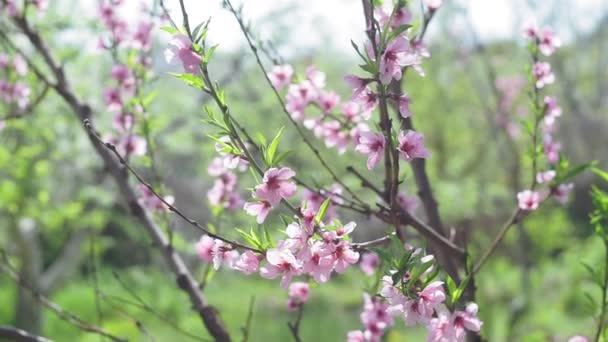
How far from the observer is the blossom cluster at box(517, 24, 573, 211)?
153cm

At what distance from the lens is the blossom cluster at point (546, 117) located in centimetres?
153

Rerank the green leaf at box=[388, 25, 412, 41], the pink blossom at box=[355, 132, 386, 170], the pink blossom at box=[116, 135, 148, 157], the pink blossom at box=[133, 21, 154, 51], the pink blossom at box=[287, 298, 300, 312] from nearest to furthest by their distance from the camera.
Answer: the green leaf at box=[388, 25, 412, 41]
the pink blossom at box=[355, 132, 386, 170]
the pink blossom at box=[287, 298, 300, 312]
the pink blossom at box=[116, 135, 148, 157]
the pink blossom at box=[133, 21, 154, 51]

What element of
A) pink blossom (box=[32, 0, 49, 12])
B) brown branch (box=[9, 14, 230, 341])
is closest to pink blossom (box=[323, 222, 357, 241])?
brown branch (box=[9, 14, 230, 341])

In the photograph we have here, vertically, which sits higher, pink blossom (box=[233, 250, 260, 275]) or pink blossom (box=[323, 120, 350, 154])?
pink blossom (box=[323, 120, 350, 154])

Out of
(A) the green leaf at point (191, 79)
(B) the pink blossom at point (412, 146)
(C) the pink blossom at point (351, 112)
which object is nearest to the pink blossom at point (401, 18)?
(C) the pink blossom at point (351, 112)

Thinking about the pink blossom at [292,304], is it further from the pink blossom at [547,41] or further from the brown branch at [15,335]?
the pink blossom at [547,41]

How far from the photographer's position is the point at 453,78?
1163cm

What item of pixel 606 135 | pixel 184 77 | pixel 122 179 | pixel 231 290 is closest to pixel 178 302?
pixel 231 290

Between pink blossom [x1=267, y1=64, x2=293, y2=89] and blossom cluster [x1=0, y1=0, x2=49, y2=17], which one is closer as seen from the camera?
pink blossom [x1=267, y1=64, x2=293, y2=89]

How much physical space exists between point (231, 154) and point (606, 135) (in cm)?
1630

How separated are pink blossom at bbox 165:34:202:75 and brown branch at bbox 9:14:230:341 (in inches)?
13.7

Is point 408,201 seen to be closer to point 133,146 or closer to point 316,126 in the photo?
point 316,126

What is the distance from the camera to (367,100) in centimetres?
105

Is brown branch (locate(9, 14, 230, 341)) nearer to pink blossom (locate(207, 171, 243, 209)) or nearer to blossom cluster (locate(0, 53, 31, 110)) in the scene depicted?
pink blossom (locate(207, 171, 243, 209))
